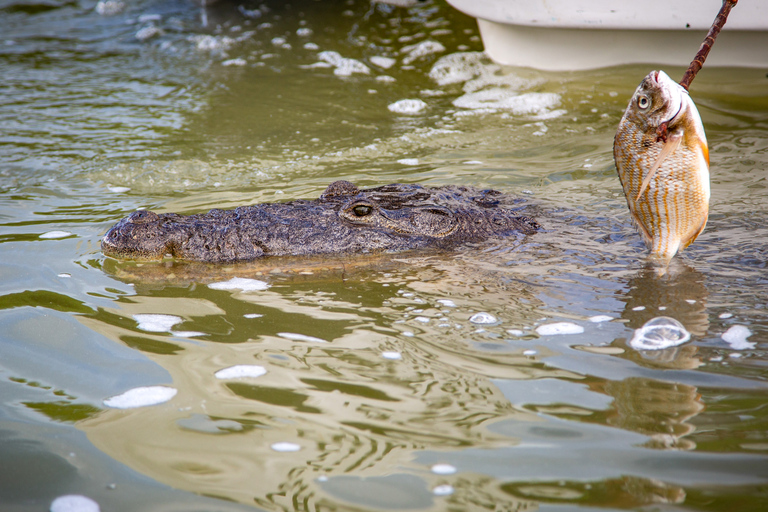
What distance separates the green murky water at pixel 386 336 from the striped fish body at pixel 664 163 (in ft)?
1.53

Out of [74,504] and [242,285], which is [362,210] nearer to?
[242,285]

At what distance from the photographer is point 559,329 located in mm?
2996

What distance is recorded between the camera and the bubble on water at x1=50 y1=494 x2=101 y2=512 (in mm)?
1923

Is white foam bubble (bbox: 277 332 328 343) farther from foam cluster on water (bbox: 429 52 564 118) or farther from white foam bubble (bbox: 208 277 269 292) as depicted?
foam cluster on water (bbox: 429 52 564 118)

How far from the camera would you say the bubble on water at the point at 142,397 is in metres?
2.41

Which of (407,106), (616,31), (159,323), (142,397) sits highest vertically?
(616,31)

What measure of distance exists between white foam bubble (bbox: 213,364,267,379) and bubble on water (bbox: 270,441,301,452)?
469 millimetres

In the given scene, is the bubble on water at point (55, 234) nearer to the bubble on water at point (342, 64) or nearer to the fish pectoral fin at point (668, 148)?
the fish pectoral fin at point (668, 148)

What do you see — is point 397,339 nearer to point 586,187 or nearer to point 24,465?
point 24,465

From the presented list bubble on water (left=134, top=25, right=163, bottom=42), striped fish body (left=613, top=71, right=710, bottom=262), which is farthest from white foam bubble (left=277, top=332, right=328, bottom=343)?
bubble on water (left=134, top=25, right=163, bottom=42)

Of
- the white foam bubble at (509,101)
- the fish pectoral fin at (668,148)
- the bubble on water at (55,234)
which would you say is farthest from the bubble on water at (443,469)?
the white foam bubble at (509,101)

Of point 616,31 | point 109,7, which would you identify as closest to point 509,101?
point 616,31

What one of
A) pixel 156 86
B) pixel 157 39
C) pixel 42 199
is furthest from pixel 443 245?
pixel 157 39

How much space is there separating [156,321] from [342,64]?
6803 mm
